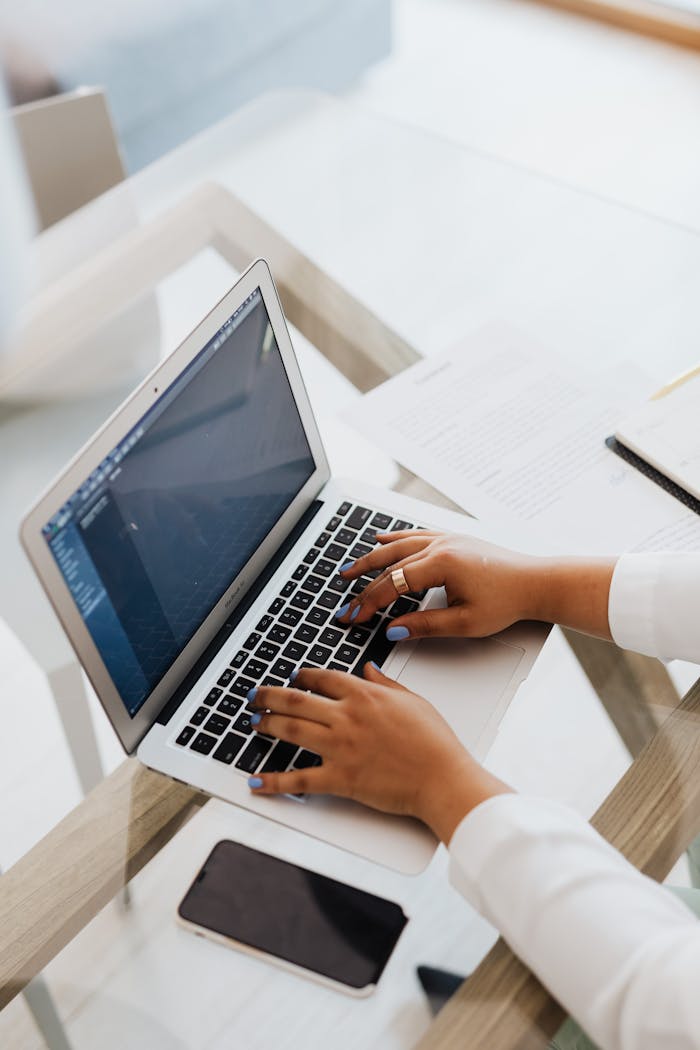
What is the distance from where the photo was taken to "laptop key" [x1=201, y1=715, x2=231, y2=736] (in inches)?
32.4

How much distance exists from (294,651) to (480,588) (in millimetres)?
170

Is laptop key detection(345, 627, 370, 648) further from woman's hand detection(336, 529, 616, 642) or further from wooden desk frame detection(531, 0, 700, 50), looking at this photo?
wooden desk frame detection(531, 0, 700, 50)

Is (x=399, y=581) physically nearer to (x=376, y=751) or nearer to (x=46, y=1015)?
(x=376, y=751)

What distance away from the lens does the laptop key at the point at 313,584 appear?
92cm

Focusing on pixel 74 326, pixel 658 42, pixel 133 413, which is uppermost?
pixel 133 413

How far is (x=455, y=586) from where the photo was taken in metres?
0.88

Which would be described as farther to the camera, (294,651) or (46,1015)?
(294,651)

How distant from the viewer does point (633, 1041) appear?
0.65m

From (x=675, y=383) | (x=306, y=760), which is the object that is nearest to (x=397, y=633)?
(x=306, y=760)

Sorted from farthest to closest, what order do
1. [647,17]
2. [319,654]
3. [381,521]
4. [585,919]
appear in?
[647,17]
[381,521]
[319,654]
[585,919]

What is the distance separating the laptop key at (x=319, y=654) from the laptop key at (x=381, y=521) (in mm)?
152

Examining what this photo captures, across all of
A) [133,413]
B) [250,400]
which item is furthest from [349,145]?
[133,413]

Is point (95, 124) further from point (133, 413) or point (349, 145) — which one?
point (133, 413)

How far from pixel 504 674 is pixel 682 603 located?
0.17m
